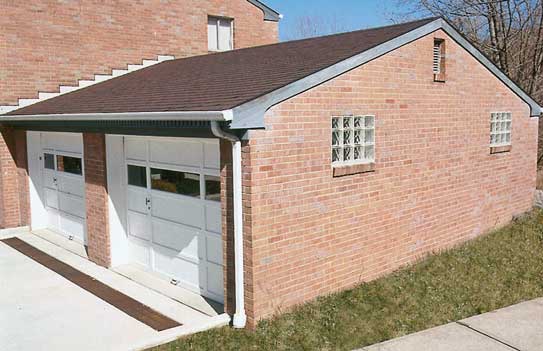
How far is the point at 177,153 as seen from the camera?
823cm

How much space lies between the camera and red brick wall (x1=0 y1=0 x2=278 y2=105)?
41.6 feet

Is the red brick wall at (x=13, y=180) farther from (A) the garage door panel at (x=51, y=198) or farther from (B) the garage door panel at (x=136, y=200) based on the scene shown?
(B) the garage door panel at (x=136, y=200)

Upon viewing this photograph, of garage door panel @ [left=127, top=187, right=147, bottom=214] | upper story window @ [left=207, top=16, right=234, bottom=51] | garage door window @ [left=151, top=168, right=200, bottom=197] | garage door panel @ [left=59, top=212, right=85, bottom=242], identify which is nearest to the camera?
garage door window @ [left=151, top=168, right=200, bottom=197]

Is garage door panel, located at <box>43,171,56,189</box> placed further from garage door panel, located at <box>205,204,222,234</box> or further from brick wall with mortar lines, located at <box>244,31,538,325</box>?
brick wall with mortar lines, located at <box>244,31,538,325</box>

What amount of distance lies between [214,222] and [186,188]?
2.69 feet

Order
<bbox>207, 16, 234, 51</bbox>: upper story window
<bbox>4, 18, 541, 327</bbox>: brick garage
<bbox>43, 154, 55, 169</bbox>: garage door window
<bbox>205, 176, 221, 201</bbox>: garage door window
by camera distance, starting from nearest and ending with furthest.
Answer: <bbox>4, 18, 541, 327</bbox>: brick garage
<bbox>205, 176, 221, 201</bbox>: garage door window
<bbox>43, 154, 55, 169</bbox>: garage door window
<bbox>207, 16, 234, 51</bbox>: upper story window

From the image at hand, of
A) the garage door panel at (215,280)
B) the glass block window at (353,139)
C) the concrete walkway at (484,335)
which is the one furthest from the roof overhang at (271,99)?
the concrete walkway at (484,335)

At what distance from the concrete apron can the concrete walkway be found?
220cm

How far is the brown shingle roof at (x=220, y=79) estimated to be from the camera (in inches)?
286

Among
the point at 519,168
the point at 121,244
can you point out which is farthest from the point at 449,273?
the point at 121,244

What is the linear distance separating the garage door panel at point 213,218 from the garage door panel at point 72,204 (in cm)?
427

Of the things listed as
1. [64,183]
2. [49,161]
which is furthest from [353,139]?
[49,161]

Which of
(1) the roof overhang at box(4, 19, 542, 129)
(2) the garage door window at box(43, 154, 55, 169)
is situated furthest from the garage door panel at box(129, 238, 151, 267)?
(2) the garage door window at box(43, 154, 55, 169)

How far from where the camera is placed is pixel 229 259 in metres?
6.91
